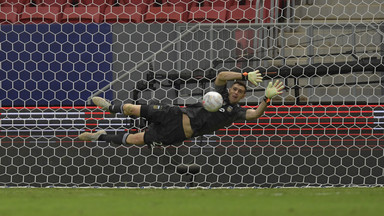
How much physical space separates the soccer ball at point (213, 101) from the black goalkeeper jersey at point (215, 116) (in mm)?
154

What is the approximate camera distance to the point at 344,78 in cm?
681

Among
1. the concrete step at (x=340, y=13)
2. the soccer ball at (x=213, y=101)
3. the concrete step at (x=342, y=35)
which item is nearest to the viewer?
the soccer ball at (x=213, y=101)

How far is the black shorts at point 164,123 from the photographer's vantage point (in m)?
4.98

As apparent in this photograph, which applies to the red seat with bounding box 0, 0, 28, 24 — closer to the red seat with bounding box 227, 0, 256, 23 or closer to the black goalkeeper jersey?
the red seat with bounding box 227, 0, 256, 23

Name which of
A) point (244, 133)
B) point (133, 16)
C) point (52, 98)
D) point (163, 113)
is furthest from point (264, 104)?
point (133, 16)

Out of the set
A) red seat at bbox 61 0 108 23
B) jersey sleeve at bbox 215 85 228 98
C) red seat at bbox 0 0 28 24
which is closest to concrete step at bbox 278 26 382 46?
jersey sleeve at bbox 215 85 228 98

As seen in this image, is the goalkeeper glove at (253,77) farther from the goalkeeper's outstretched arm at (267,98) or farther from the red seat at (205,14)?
the red seat at (205,14)

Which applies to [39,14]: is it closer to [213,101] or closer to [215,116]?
[215,116]

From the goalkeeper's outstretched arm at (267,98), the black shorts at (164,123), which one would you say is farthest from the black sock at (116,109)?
the goalkeeper's outstretched arm at (267,98)

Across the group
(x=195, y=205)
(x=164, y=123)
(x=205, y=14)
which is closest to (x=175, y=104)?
(x=164, y=123)

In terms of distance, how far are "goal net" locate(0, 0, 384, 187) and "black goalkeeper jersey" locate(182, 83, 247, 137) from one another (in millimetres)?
756

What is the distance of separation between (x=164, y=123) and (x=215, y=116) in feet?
1.43

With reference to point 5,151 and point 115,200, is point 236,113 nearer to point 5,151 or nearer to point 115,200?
point 115,200

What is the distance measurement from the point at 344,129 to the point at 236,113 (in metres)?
1.73
